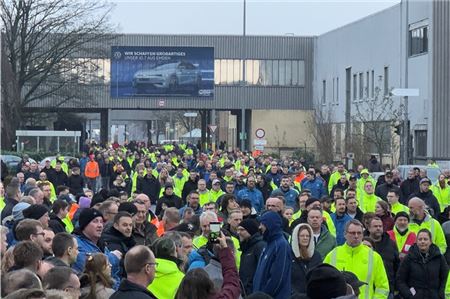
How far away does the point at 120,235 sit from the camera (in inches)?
436

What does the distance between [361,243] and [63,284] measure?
483 cm

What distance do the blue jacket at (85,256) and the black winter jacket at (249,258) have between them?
4.66 ft

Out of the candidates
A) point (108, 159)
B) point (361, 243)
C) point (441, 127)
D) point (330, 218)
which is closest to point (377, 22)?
point (441, 127)

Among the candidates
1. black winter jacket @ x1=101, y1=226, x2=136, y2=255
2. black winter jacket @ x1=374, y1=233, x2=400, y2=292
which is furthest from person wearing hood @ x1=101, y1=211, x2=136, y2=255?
black winter jacket @ x1=374, y1=233, x2=400, y2=292

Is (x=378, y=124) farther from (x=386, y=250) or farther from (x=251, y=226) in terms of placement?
(x=251, y=226)

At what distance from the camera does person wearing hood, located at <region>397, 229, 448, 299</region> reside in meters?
12.4

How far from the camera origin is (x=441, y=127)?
51969 millimetres

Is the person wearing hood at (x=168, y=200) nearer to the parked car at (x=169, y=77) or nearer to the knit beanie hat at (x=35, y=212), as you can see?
the knit beanie hat at (x=35, y=212)

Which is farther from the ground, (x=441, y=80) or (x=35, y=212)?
(x=441, y=80)

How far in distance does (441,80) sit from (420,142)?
4.03m

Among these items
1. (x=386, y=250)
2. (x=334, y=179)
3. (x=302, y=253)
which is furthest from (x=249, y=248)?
(x=334, y=179)

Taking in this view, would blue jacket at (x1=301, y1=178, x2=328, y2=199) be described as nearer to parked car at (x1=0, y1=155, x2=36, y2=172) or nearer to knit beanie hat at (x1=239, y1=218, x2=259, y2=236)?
knit beanie hat at (x1=239, y1=218, x2=259, y2=236)

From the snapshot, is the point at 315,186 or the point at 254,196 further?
the point at 315,186

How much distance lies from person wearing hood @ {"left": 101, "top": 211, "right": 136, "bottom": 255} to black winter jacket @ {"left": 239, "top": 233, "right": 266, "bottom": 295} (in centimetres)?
111
